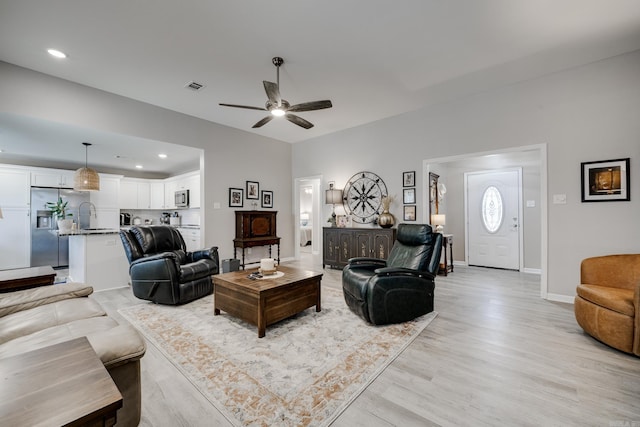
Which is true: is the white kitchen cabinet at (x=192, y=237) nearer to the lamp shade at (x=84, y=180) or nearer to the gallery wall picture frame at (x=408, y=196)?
the lamp shade at (x=84, y=180)

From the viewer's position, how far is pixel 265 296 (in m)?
2.58

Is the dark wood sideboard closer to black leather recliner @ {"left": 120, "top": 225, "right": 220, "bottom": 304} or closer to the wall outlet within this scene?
the wall outlet

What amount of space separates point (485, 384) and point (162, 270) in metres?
3.46

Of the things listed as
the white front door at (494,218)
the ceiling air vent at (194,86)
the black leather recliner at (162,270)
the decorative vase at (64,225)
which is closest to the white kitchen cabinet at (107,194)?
the decorative vase at (64,225)

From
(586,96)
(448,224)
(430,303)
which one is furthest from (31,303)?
(448,224)

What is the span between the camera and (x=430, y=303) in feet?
10.1

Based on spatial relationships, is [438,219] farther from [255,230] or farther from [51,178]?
[51,178]

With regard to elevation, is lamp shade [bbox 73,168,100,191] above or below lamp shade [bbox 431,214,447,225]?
above

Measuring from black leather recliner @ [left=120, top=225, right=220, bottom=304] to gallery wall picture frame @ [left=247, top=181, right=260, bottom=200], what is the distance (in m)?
2.13

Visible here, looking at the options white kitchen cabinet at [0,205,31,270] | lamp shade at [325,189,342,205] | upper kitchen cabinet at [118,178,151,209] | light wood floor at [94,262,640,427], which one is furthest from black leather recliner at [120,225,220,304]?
upper kitchen cabinet at [118,178,151,209]

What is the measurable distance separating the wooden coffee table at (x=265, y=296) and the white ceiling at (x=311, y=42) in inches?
101

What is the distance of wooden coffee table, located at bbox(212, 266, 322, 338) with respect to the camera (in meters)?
2.60

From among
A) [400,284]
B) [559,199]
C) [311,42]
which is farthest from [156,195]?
[559,199]

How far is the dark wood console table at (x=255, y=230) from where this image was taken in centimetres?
567
